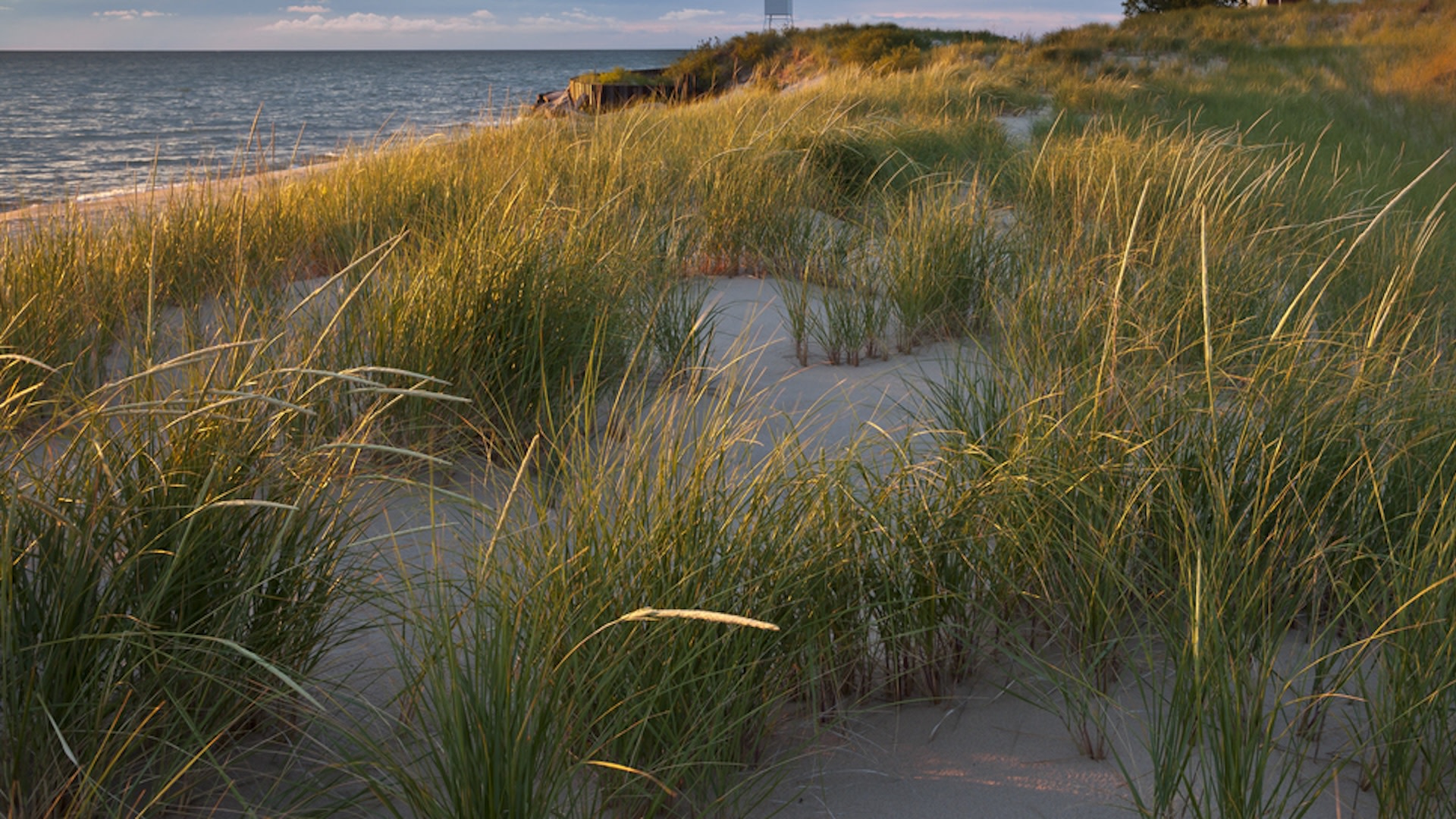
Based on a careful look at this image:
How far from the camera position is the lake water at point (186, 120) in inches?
280

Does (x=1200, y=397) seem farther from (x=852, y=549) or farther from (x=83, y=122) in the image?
(x=83, y=122)

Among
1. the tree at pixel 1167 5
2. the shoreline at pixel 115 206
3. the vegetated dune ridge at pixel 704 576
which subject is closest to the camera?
the vegetated dune ridge at pixel 704 576

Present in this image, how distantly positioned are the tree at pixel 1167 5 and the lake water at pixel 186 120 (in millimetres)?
19284

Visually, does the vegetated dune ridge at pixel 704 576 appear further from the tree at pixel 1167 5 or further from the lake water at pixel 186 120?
the tree at pixel 1167 5

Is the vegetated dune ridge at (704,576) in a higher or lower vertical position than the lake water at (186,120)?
lower

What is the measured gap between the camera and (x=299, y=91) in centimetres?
4091

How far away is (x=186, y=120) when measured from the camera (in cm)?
2052

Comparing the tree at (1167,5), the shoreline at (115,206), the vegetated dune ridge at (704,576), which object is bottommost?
the vegetated dune ridge at (704,576)

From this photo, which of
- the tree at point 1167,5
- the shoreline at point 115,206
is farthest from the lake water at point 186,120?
the tree at point 1167,5

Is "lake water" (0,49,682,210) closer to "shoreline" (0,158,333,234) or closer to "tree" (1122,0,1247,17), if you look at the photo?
"shoreline" (0,158,333,234)

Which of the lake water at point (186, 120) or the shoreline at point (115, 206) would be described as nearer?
the shoreline at point (115, 206)

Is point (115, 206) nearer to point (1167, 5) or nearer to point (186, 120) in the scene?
point (186, 120)

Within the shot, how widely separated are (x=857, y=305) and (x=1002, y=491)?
5.74 feet

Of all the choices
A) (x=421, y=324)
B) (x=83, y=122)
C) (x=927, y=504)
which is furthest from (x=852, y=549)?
(x=83, y=122)
